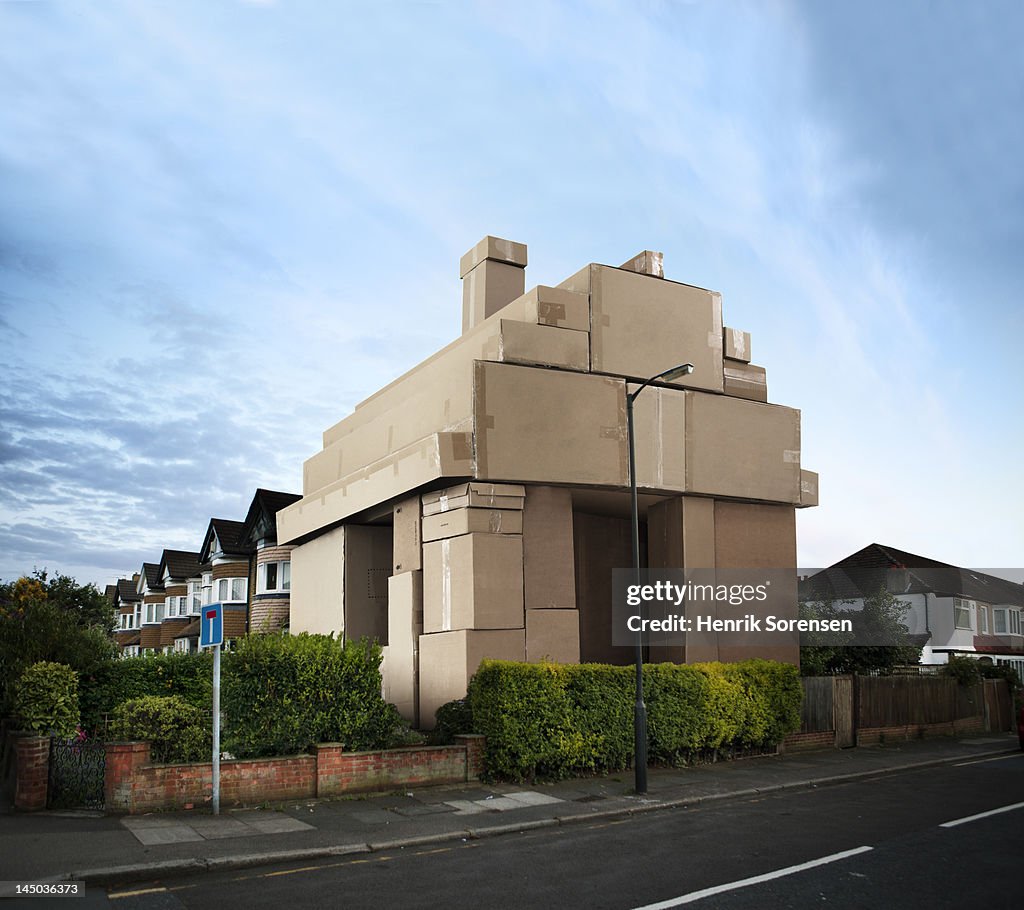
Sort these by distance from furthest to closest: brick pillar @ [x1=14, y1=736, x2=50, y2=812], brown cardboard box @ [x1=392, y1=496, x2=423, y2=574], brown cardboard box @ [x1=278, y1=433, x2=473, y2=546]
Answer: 1. brown cardboard box @ [x1=392, y1=496, x2=423, y2=574]
2. brown cardboard box @ [x1=278, y1=433, x2=473, y2=546]
3. brick pillar @ [x1=14, y1=736, x2=50, y2=812]

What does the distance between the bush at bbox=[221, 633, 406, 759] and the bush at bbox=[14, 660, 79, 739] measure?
2.66 meters

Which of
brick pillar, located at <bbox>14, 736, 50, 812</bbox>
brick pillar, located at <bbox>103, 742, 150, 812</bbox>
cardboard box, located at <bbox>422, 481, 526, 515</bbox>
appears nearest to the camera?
brick pillar, located at <bbox>103, 742, 150, 812</bbox>

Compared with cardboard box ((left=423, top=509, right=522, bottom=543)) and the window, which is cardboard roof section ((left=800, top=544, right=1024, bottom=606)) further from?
cardboard box ((left=423, top=509, right=522, bottom=543))

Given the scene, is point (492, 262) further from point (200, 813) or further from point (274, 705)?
point (200, 813)

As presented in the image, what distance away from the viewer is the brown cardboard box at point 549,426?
2272 cm

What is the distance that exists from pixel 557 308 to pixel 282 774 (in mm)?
13299

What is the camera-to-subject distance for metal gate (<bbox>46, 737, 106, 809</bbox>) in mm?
15055

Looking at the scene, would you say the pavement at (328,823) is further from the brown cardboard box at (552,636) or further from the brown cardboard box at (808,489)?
the brown cardboard box at (808,489)

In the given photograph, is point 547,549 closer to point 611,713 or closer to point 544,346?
point 611,713

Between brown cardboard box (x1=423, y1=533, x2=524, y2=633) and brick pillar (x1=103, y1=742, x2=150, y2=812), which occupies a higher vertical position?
brown cardboard box (x1=423, y1=533, x2=524, y2=633)

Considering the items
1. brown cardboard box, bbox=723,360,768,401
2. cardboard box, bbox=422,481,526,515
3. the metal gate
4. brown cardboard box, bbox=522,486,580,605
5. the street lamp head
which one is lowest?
the metal gate

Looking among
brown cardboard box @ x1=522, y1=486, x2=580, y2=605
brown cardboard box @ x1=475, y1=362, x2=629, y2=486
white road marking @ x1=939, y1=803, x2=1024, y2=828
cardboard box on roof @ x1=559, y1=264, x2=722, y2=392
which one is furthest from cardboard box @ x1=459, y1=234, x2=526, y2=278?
white road marking @ x1=939, y1=803, x2=1024, y2=828

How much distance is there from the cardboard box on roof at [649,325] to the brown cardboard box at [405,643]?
299 inches

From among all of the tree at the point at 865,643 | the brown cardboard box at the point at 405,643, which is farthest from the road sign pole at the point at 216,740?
the tree at the point at 865,643
